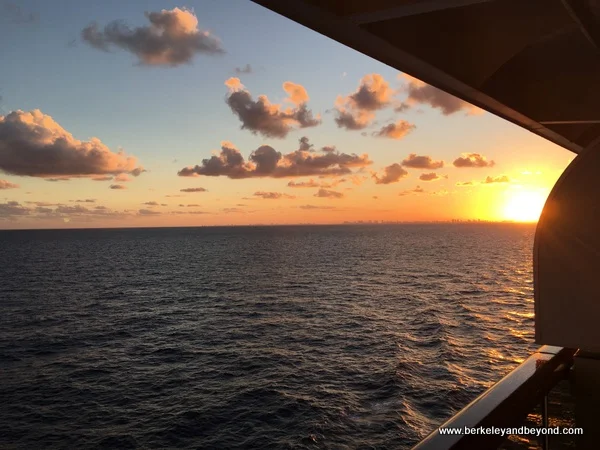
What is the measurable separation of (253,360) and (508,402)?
33.8 metres

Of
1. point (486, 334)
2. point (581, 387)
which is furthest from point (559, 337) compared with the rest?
point (486, 334)

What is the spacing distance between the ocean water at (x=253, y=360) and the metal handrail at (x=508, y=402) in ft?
66.9

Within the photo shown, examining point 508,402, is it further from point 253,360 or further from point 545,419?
point 253,360

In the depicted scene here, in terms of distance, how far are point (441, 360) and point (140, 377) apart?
70.3ft

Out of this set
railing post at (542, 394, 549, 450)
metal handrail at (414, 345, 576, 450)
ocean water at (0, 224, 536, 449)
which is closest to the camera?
metal handrail at (414, 345, 576, 450)

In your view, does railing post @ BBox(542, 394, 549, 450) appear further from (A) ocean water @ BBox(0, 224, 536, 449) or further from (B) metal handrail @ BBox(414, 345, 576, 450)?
(A) ocean water @ BBox(0, 224, 536, 449)

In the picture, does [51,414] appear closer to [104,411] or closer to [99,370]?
[104,411]

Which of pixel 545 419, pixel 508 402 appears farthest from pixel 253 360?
pixel 508 402

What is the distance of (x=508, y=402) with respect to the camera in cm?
246

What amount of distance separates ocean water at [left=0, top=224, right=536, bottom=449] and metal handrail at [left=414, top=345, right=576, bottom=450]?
20.4m

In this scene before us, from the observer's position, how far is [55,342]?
42.2 m

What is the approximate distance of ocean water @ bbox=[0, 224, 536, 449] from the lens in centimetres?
2374

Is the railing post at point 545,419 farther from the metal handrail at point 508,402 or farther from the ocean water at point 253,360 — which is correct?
the ocean water at point 253,360

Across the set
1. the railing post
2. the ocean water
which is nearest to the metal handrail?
the railing post
